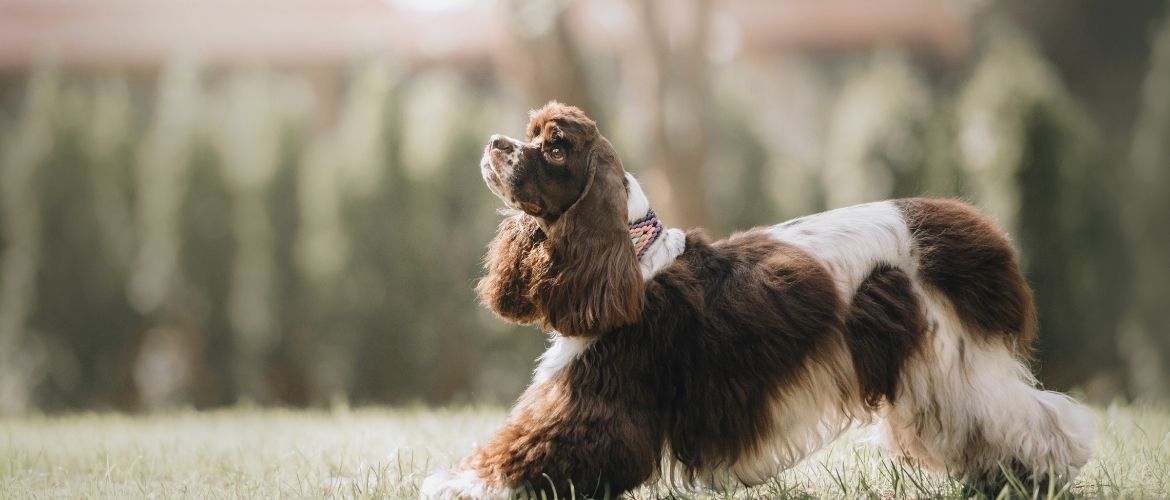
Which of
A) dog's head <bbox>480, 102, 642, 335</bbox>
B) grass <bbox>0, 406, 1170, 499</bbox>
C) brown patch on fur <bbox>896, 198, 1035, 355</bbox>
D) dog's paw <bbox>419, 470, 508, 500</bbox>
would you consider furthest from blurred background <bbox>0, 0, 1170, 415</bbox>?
dog's paw <bbox>419, 470, 508, 500</bbox>

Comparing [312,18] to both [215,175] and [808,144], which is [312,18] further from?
[808,144]

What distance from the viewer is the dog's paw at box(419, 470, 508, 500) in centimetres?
346

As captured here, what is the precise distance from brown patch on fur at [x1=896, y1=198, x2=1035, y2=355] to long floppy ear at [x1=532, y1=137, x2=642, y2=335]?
3.53ft

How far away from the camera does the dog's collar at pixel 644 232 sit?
3.72m

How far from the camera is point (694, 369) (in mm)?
3615

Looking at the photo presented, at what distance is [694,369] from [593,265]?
508mm

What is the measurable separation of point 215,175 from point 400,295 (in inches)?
92.7

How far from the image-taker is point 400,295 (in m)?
10.7

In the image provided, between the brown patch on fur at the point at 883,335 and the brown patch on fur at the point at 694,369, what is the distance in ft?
0.30

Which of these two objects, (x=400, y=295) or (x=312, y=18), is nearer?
(x=400, y=295)

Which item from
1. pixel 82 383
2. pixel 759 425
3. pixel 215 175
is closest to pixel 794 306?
pixel 759 425

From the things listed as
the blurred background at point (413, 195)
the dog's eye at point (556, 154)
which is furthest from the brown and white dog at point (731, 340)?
the blurred background at point (413, 195)

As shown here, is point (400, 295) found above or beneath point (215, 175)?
beneath

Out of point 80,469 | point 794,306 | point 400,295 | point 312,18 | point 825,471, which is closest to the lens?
point 794,306
